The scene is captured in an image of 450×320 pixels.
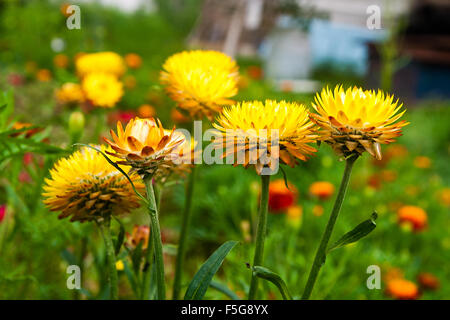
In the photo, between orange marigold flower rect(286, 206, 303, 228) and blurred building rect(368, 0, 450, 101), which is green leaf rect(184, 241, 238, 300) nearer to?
orange marigold flower rect(286, 206, 303, 228)

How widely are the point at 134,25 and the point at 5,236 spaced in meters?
4.51

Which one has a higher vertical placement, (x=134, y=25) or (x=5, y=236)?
(x=134, y=25)

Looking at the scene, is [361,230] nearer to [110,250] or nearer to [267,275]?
[267,275]

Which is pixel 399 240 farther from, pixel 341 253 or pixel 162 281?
pixel 162 281

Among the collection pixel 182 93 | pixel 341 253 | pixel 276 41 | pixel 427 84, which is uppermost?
pixel 276 41

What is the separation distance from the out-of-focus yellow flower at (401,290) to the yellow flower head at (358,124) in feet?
2.70

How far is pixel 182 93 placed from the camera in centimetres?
79

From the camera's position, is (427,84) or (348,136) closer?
(348,136)

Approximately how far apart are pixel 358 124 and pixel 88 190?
1.29 ft

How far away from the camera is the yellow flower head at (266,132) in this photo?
23.8 inches

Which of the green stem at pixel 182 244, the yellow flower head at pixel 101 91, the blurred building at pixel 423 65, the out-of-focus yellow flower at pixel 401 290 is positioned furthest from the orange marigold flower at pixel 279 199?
the blurred building at pixel 423 65

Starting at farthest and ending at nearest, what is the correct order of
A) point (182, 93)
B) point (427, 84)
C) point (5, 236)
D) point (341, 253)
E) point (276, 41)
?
point (427, 84) < point (276, 41) < point (341, 253) < point (5, 236) < point (182, 93)

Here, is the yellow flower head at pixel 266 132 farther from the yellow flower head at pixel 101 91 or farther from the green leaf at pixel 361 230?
the yellow flower head at pixel 101 91
